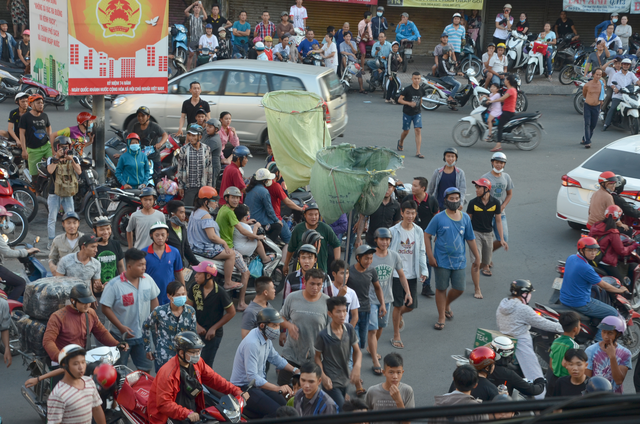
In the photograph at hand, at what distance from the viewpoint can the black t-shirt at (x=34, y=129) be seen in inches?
437

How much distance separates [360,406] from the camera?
5.11 metres

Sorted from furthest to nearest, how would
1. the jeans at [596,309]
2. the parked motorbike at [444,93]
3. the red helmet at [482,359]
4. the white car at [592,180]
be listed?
the parked motorbike at [444,93] < the white car at [592,180] < the jeans at [596,309] < the red helmet at [482,359]

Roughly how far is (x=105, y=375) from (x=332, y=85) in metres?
9.59

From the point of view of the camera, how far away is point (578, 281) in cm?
750

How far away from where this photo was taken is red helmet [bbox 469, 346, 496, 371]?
5895 millimetres

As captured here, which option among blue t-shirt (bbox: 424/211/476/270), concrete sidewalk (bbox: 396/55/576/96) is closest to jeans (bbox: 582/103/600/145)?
concrete sidewalk (bbox: 396/55/576/96)

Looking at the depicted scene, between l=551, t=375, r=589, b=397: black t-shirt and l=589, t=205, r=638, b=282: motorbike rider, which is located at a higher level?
l=589, t=205, r=638, b=282: motorbike rider

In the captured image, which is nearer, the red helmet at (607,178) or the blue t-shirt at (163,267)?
the blue t-shirt at (163,267)

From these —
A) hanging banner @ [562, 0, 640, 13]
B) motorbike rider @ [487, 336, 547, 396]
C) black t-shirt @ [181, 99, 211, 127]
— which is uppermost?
Answer: hanging banner @ [562, 0, 640, 13]

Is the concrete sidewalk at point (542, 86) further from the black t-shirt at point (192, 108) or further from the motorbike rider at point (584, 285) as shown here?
the motorbike rider at point (584, 285)

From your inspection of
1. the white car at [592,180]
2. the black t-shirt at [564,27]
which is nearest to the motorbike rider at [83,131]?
the white car at [592,180]

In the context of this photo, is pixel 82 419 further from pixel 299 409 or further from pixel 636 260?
pixel 636 260

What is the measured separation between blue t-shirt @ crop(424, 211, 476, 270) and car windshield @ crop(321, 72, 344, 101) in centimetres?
594

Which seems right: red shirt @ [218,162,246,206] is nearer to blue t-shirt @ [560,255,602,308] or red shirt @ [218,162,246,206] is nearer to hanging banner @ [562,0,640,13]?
blue t-shirt @ [560,255,602,308]
